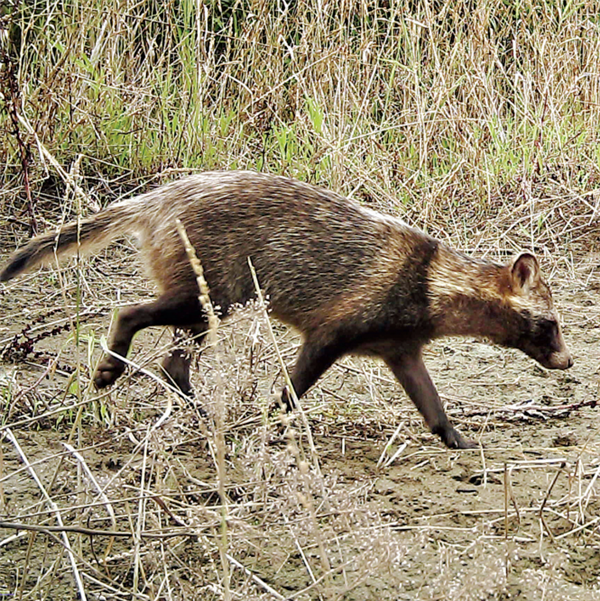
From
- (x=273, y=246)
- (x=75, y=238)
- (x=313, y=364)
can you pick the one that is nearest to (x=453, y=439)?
(x=313, y=364)

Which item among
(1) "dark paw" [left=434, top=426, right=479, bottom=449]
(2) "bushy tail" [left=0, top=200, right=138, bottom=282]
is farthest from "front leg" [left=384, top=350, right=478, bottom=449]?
(2) "bushy tail" [left=0, top=200, right=138, bottom=282]

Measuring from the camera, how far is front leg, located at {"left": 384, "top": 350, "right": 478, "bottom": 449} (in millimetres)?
3740

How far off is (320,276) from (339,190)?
2015mm

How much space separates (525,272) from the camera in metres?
3.87

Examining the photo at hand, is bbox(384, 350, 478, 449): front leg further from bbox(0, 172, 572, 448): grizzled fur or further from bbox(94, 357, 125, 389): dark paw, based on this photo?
bbox(94, 357, 125, 389): dark paw

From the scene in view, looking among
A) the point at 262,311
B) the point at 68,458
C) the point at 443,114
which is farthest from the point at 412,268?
the point at 443,114

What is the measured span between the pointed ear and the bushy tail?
140 cm

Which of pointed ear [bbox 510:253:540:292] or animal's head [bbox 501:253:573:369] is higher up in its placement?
pointed ear [bbox 510:253:540:292]

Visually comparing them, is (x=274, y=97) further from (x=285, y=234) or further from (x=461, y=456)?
(x=461, y=456)

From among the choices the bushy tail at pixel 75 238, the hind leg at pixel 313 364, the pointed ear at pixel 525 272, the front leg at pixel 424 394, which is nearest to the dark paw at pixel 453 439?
the front leg at pixel 424 394

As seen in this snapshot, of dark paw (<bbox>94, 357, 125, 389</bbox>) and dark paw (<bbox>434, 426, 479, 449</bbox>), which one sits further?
dark paw (<bbox>434, 426, 479, 449</bbox>)

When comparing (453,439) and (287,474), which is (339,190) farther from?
(287,474)

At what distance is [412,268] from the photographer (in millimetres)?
3906

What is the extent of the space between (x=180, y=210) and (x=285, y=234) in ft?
1.25
